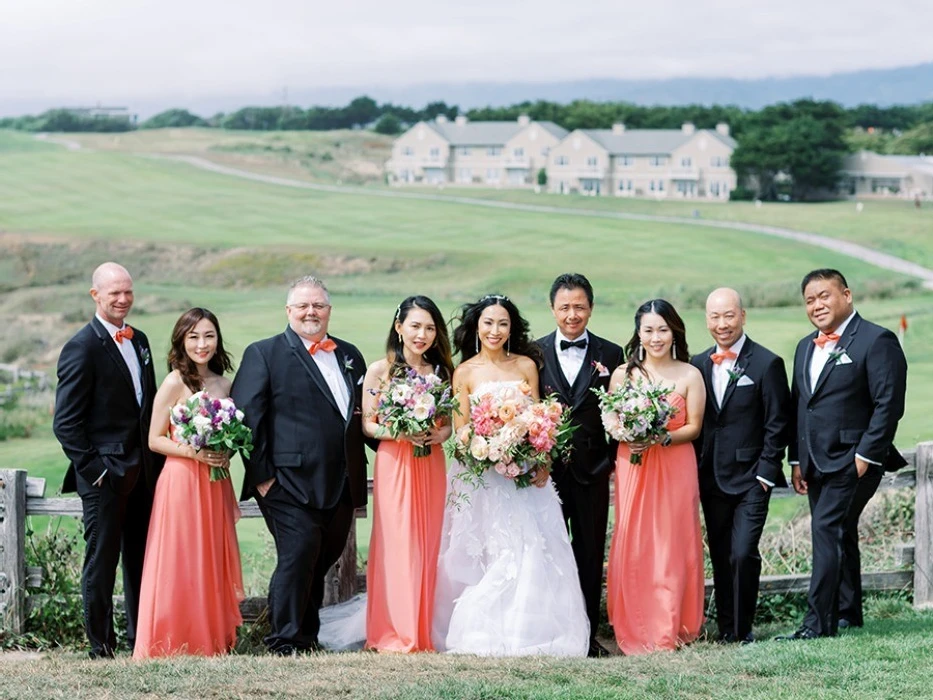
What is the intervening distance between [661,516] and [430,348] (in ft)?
5.19

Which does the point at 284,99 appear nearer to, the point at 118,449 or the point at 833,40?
the point at 833,40

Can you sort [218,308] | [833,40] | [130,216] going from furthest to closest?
[130,216] → [833,40] → [218,308]

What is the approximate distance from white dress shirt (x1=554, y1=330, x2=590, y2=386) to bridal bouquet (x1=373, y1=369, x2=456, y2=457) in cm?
77

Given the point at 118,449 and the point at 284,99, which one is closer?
the point at 118,449

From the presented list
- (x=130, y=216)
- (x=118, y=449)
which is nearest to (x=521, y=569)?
(x=118, y=449)

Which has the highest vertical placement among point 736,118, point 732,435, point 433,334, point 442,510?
point 736,118

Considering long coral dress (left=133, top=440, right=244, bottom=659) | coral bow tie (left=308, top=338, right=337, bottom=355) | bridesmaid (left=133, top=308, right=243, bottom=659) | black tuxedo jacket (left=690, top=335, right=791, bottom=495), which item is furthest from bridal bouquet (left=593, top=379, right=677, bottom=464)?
long coral dress (left=133, top=440, right=244, bottom=659)

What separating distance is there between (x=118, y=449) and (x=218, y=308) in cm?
1851

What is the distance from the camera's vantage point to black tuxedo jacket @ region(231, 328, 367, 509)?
264 inches

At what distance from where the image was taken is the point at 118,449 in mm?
6711

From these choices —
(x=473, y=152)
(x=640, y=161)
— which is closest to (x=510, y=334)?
(x=640, y=161)

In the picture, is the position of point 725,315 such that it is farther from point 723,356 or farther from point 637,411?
point 637,411

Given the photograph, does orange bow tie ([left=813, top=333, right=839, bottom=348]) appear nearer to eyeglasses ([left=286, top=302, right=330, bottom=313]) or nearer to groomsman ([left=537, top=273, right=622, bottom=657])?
groomsman ([left=537, top=273, right=622, bottom=657])

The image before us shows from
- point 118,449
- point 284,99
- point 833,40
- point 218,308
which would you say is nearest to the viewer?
point 118,449
